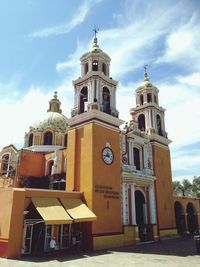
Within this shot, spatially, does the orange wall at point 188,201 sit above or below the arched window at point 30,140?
below

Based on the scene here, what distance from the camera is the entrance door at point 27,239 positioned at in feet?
43.2

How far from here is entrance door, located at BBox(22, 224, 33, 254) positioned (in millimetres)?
13173

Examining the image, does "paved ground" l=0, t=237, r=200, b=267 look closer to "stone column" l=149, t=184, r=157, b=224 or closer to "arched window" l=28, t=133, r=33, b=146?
"stone column" l=149, t=184, r=157, b=224

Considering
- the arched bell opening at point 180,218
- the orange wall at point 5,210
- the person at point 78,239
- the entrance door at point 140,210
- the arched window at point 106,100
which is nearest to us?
the orange wall at point 5,210

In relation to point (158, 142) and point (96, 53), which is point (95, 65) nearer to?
point (96, 53)

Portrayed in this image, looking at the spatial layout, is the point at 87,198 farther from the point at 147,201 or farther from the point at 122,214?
the point at 147,201

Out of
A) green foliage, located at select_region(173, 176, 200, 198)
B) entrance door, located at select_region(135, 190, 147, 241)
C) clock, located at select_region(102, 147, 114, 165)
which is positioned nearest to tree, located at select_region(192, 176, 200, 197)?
green foliage, located at select_region(173, 176, 200, 198)

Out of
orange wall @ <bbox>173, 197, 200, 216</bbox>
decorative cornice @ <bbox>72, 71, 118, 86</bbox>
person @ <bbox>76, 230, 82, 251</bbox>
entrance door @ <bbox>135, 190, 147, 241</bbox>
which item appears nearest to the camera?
person @ <bbox>76, 230, 82, 251</bbox>

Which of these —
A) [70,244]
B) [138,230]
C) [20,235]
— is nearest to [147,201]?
[138,230]

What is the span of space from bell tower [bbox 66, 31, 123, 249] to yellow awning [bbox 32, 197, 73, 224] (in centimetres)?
233

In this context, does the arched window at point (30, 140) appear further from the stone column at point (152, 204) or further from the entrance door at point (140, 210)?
the stone column at point (152, 204)

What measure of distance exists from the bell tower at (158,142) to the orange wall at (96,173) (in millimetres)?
5342

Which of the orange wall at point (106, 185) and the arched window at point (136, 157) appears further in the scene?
the arched window at point (136, 157)

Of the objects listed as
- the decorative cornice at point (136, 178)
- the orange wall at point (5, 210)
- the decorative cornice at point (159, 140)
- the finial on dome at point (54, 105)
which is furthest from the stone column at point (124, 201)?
the finial on dome at point (54, 105)
